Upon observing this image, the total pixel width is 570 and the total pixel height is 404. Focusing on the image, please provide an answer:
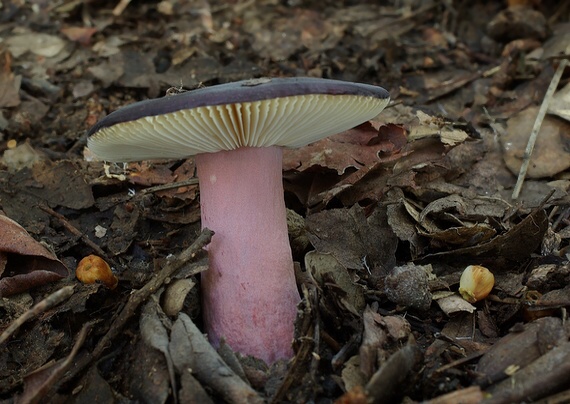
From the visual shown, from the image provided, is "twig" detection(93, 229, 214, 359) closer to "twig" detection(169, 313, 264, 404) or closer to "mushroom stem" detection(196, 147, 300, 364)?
"mushroom stem" detection(196, 147, 300, 364)

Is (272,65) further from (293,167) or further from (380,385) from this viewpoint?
(380,385)

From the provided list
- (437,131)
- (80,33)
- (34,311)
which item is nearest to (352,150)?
(437,131)

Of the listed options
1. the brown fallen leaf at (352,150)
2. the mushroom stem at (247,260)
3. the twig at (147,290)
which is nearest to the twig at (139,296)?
the twig at (147,290)

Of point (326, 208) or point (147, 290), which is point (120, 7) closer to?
point (326, 208)

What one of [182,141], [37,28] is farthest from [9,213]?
[37,28]

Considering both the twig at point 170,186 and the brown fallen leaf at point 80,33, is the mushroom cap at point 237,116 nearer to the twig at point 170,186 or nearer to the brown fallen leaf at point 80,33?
the twig at point 170,186

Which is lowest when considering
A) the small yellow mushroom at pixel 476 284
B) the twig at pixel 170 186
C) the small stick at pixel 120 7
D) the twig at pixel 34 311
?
the small yellow mushroom at pixel 476 284

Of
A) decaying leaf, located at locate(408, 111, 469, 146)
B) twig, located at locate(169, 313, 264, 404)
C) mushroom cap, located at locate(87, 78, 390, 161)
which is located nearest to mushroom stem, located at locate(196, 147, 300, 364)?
mushroom cap, located at locate(87, 78, 390, 161)
